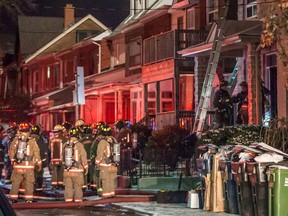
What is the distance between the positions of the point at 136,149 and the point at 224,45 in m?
3.97

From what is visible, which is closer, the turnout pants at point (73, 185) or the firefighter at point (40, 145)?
the turnout pants at point (73, 185)

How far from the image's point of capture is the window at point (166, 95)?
3082cm

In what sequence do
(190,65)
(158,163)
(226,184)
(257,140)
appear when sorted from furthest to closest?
(190,65) → (158,163) → (257,140) → (226,184)

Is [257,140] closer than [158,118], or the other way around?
[257,140]

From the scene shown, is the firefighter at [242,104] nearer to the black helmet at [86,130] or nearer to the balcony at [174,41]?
the black helmet at [86,130]

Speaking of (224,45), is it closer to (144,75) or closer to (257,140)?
(257,140)

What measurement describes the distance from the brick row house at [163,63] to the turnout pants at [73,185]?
18.8 ft

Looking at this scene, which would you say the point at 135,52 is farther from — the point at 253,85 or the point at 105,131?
the point at 105,131

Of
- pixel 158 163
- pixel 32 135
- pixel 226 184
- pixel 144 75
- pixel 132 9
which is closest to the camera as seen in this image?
pixel 226 184

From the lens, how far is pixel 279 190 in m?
11.6

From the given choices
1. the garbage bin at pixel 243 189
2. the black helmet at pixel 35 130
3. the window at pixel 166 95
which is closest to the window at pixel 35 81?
the window at pixel 166 95

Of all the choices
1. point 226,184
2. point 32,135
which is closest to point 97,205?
point 32,135

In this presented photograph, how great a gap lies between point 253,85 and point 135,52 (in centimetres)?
1584

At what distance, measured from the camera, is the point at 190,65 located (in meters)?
28.4
